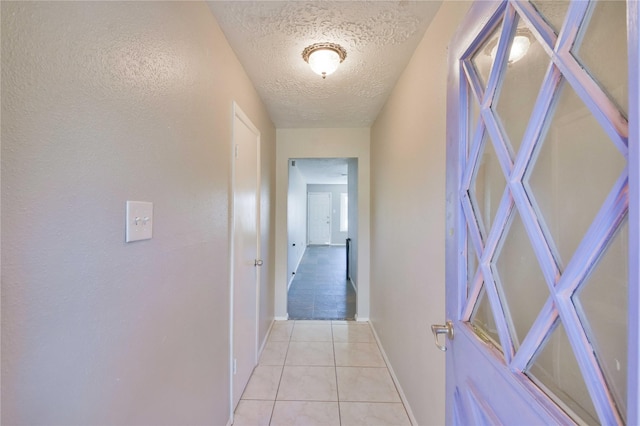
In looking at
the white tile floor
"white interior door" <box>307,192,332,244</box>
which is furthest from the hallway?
"white interior door" <box>307,192,332,244</box>

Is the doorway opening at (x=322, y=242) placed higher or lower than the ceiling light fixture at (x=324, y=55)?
lower

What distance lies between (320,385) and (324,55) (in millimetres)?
2336

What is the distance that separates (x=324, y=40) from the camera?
1585 millimetres

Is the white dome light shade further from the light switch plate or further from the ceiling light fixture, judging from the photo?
the light switch plate

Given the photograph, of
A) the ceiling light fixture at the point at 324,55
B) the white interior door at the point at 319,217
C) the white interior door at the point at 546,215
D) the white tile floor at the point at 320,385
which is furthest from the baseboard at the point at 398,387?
the white interior door at the point at 319,217

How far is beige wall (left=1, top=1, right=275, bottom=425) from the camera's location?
518 mm

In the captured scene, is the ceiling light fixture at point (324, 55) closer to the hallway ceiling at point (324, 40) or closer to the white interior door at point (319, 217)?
the hallway ceiling at point (324, 40)

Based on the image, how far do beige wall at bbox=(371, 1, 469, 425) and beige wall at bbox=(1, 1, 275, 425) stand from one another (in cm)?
115

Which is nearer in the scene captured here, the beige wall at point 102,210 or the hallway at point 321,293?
the beige wall at point 102,210

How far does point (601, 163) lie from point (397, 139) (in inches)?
66.6

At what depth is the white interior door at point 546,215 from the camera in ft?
1.43

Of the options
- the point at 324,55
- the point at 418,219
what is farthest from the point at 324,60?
the point at 418,219

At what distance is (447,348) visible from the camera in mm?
943

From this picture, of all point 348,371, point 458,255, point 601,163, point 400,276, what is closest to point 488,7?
point 601,163
